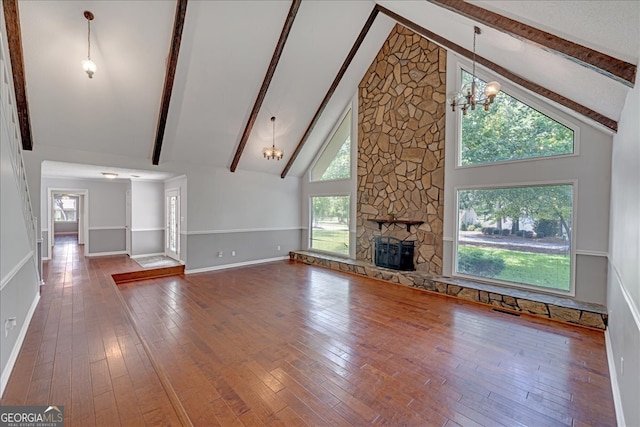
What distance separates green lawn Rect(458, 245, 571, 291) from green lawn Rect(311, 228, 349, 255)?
3.63 metres

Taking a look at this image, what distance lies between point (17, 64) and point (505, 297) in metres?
8.05

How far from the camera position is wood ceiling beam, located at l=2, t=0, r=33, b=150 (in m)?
3.44

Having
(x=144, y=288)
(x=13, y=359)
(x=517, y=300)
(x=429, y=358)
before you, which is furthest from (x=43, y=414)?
(x=517, y=300)

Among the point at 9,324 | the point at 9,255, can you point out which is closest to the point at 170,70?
the point at 9,255

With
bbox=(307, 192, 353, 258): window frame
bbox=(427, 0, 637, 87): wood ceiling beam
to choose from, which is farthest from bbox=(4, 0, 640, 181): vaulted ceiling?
bbox=(307, 192, 353, 258): window frame

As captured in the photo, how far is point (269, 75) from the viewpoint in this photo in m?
5.45

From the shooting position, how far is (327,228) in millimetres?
8422

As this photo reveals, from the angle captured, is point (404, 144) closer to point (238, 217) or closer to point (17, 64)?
point (238, 217)

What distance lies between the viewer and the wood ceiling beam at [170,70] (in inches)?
156

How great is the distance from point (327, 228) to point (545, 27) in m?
6.54

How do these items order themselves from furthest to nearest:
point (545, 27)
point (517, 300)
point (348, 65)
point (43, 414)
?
point (348, 65), point (517, 300), point (545, 27), point (43, 414)

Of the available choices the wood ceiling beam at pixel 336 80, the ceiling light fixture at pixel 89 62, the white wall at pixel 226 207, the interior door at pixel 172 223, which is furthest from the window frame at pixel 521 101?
the interior door at pixel 172 223

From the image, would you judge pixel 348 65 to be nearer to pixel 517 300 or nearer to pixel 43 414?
pixel 517 300

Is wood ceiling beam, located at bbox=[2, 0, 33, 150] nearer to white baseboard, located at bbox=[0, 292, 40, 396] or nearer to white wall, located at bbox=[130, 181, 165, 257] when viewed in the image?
white baseboard, located at bbox=[0, 292, 40, 396]
